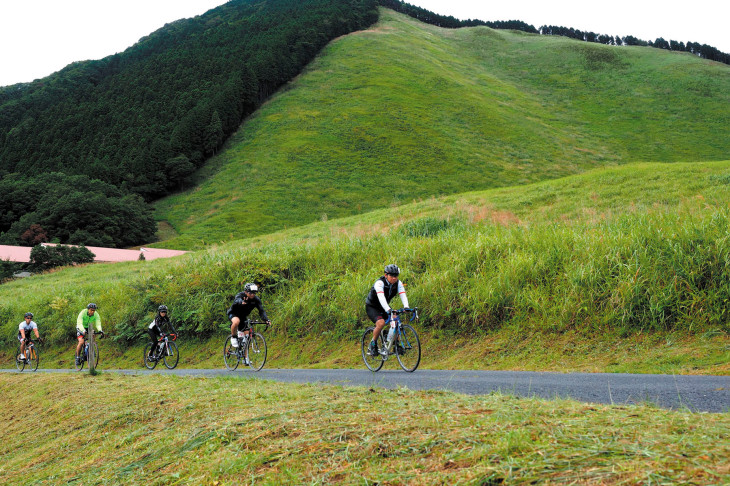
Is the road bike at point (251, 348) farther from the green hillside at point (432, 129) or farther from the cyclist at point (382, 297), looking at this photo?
the green hillside at point (432, 129)

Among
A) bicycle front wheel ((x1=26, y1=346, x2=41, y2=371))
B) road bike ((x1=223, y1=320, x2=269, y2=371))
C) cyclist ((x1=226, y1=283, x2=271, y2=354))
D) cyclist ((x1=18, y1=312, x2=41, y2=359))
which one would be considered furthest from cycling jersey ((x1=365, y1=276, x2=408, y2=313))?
bicycle front wheel ((x1=26, y1=346, x2=41, y2=371))

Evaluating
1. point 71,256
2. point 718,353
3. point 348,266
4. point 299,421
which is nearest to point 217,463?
point 299,421

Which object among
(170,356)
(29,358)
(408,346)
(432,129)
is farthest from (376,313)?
(432,129)

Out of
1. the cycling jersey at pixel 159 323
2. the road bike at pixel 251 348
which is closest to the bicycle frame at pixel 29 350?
the cycling jersey at pixel 159 323

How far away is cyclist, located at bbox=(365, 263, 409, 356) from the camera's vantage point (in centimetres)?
1086

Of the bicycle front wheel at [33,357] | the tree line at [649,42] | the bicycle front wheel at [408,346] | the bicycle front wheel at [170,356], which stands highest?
the tree line at [649,42]

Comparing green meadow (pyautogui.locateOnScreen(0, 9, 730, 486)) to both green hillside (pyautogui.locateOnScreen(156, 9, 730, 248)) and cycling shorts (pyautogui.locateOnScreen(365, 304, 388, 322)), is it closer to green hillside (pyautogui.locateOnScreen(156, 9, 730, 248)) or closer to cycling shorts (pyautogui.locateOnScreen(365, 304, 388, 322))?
cycling shorts (pyautogui.locateOnScreen(365, 304, 388, 322))

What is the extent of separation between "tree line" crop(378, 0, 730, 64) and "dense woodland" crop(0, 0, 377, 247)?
33.5 m

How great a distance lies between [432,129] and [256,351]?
6029cm

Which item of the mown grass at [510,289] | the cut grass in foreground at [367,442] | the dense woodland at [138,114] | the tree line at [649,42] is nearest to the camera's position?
the cut grass in foreground at [367,442]

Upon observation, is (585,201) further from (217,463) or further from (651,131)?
(651,131)

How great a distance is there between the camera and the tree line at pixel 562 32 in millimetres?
108000

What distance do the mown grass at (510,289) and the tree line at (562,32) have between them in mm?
104193

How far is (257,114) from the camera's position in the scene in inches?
3125
